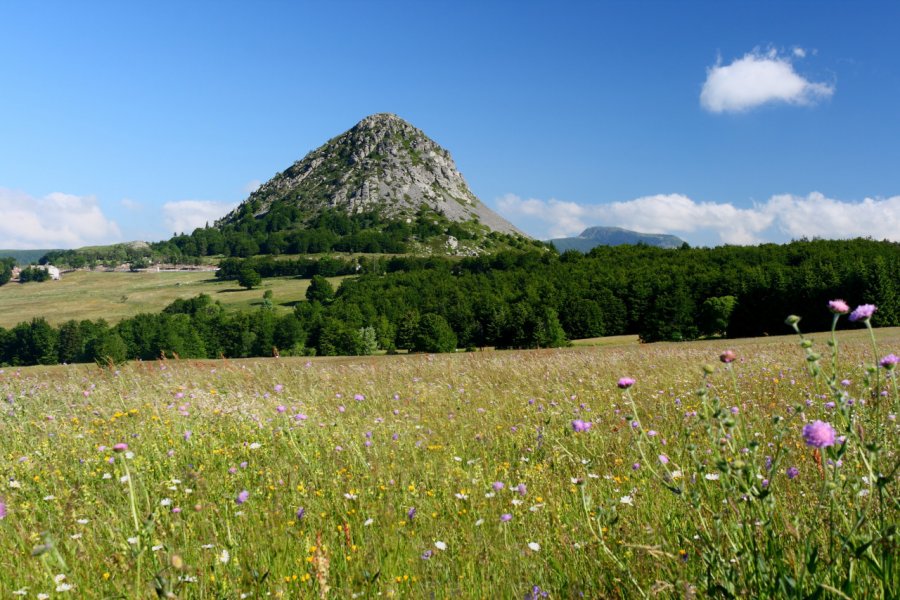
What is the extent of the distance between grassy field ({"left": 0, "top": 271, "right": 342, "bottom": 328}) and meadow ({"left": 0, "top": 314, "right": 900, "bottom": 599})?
104 meters

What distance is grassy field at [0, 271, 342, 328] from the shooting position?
344 ft

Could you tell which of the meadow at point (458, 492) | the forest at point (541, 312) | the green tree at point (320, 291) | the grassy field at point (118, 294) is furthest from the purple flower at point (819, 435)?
the grassy field at point (118, 294)

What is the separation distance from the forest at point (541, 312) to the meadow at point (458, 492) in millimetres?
66539

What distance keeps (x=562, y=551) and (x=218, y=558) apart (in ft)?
6.64

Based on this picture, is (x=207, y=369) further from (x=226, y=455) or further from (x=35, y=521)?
(x=35, y=521)

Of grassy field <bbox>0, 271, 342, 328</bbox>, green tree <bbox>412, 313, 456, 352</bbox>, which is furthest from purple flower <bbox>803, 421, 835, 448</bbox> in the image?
grassy field <bbox>0, 271, 342, 328</bbox>

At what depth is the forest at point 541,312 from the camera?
71062 millimetres

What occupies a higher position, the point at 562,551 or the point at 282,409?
the point at 282,409

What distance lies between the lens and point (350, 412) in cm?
765

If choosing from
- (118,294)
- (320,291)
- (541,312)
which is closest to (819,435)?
(541,312)

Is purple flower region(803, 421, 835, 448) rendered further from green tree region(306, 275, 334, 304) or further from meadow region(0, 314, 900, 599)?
green tree region(306, 275, 334, 304)

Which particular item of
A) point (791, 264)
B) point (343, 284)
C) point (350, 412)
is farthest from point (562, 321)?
point (350, 412)

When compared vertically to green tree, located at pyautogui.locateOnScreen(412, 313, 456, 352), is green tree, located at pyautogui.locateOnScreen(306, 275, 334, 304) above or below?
above

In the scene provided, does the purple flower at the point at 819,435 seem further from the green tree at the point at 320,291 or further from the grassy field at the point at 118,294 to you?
the grassy field at the point at 118,294
